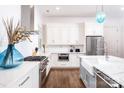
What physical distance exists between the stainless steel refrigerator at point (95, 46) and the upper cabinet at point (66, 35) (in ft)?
1.87

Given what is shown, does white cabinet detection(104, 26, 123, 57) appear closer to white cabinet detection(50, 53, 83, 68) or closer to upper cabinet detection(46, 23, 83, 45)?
upper cabinet detection(46, 23, 83, 45)

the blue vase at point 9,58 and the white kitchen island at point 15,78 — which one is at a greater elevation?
the blue vase at point 9,58

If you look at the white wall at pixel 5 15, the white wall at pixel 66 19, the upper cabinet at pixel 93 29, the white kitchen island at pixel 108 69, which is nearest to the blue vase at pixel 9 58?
the white wall at pixel 5 15

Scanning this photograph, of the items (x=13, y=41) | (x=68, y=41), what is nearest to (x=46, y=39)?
(x=68, y=41)

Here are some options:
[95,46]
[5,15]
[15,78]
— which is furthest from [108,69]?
[95,46]

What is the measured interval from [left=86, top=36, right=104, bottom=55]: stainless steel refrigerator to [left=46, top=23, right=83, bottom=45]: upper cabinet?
1.87 ft

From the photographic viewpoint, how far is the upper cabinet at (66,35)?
23.9 ft

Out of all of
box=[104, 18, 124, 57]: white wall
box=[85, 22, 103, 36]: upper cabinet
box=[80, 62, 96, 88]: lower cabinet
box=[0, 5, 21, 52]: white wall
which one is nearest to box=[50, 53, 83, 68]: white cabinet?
box=[85, 22, 103, 36]: upper cabinet

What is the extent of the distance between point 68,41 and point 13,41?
508 centimetres

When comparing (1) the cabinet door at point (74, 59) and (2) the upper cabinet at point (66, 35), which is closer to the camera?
(1) the cabinet door at point (74, 59)

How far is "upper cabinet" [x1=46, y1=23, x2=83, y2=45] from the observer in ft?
23.9

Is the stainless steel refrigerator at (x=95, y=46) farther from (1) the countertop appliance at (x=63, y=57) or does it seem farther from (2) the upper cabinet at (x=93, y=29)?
(1) the countertop appliance at (x=63, y=57)
